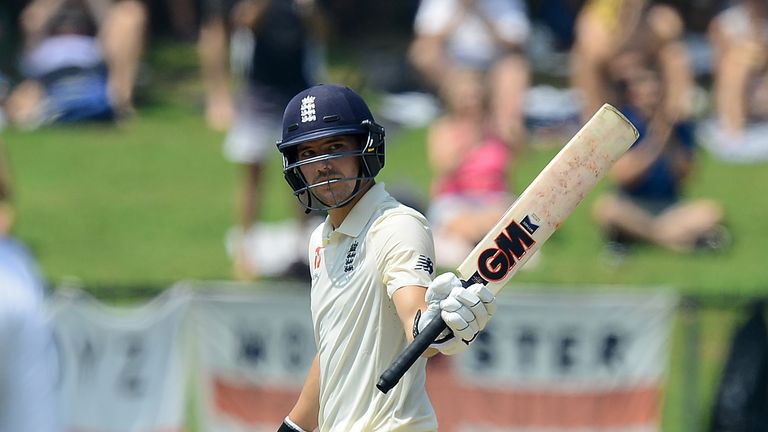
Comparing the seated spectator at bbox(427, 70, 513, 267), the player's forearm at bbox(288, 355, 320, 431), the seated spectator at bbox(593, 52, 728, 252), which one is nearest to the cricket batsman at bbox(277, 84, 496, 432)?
the player's forearm at bbox(288, 355, 320, 431)

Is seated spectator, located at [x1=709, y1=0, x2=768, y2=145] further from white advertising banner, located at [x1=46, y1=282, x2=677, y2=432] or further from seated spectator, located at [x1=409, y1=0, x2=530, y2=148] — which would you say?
white advertising banner, located at [x1=46, y1=282, x2=677, y2=432]

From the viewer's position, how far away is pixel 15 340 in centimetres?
421

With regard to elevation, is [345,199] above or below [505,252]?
above

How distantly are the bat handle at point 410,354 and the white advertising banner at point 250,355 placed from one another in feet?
13.7

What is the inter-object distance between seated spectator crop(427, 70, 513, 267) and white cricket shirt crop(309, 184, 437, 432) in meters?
6.09

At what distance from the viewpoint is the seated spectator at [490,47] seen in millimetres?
11672

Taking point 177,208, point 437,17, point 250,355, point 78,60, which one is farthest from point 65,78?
point 250,355

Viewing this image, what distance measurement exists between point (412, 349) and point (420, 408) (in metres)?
0.41

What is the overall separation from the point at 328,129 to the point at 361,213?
0.28m

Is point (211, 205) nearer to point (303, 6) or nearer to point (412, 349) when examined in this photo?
point (303, 6)

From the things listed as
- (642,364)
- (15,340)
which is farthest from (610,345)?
(15,340)

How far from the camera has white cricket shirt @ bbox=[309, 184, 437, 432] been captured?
4.57 meters

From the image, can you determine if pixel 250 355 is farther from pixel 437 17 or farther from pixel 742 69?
pixel 742 69

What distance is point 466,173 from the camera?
11.3 m
